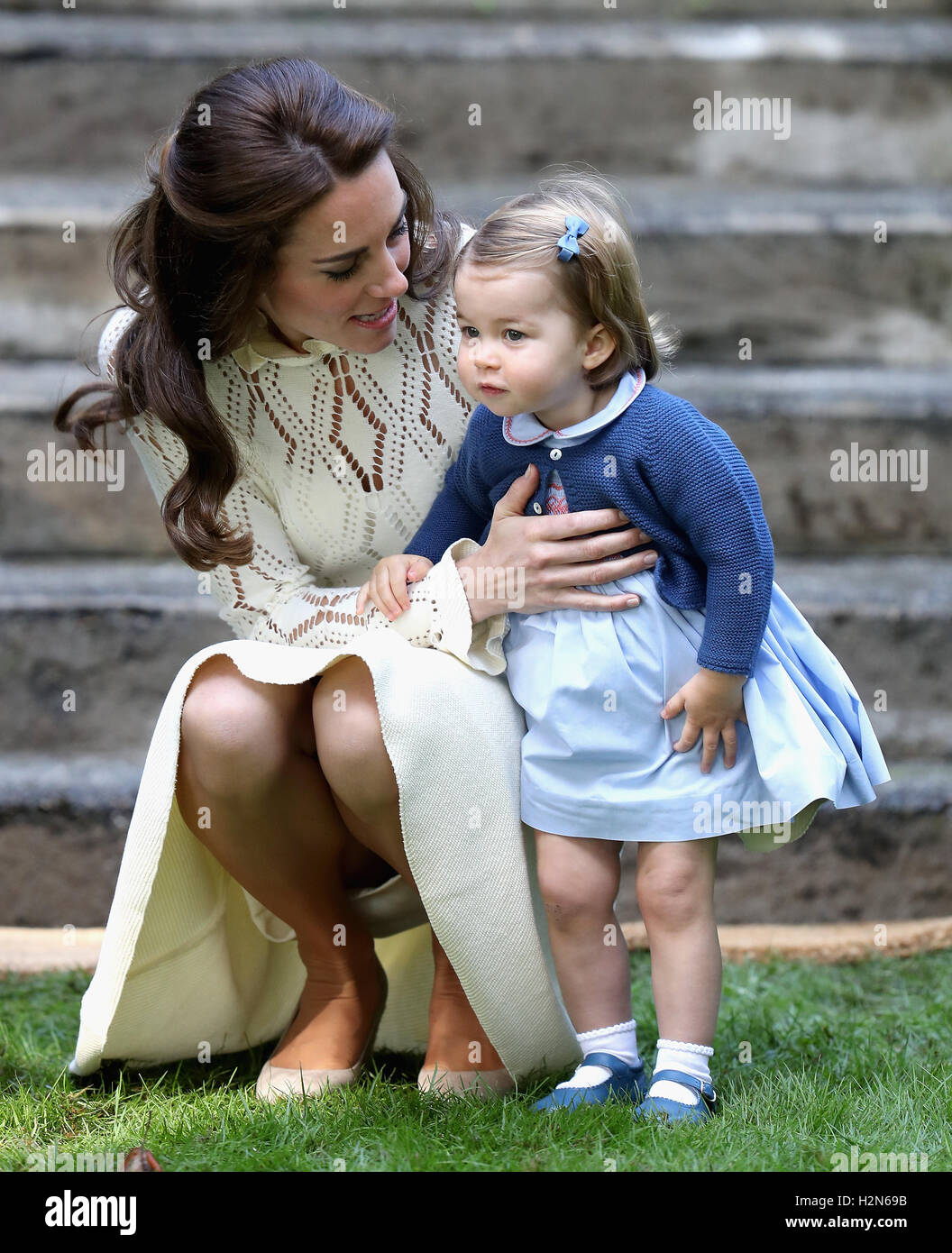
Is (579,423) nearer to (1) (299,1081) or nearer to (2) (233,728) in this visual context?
(2) (233,728)

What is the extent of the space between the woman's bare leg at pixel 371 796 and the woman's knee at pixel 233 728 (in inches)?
2.5

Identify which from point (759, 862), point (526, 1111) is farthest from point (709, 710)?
point (759, 862)

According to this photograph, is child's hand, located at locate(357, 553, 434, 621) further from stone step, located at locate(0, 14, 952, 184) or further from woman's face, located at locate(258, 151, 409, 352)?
stone step, located at locate(0, 14, 952, 184)

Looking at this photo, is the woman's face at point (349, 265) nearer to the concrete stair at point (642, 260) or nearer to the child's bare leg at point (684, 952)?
the child's bare leg at point (684, 952)

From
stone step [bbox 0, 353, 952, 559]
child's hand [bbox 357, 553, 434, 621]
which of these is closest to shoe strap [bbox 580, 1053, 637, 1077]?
child's hand [bbox 357, 553, 434, 621]

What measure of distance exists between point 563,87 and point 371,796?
8.00 feet

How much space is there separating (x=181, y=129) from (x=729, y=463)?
97 cm

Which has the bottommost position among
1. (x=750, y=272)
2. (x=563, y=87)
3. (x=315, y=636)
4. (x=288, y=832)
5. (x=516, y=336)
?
(x=288, y=832)

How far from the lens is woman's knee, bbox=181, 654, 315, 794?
6.86 feet

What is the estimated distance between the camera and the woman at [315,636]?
81.6 inches

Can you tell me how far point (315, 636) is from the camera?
2271 millimetres

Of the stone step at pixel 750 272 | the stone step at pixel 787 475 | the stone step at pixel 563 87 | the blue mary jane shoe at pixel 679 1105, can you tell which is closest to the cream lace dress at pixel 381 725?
the blue mary jane shoe at pixel 679 1105

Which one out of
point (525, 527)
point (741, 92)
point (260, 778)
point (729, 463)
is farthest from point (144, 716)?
point (741, 92)

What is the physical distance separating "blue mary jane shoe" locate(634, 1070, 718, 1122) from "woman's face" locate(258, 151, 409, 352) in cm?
120
